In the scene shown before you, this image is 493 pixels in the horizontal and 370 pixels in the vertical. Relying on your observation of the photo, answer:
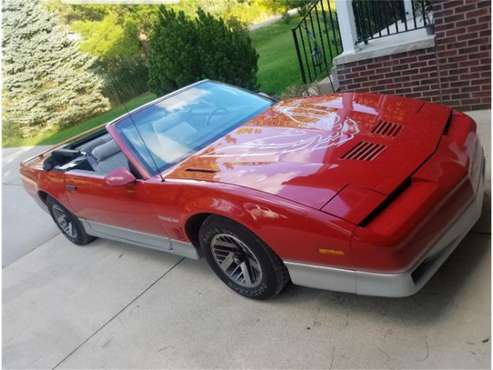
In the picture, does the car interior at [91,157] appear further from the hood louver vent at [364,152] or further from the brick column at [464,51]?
the brick column at [464,51]

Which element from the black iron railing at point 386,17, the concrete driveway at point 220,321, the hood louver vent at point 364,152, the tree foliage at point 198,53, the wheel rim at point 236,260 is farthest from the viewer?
the tree foliage at point 198,53

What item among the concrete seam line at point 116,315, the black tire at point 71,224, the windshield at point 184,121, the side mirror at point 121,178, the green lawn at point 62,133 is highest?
the windshield at point 184,121

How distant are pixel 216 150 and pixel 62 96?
1524 cm

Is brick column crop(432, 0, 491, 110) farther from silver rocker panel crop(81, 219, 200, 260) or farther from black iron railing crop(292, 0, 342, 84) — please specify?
silver rocker panel crop(81, 219, 200, 260)

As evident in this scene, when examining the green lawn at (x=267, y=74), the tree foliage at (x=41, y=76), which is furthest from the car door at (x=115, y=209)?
the tree foliage at (x=41, y=76)

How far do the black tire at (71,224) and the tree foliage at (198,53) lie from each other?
3067mm

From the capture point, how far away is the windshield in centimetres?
346

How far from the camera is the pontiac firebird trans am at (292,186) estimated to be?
91.5 inches

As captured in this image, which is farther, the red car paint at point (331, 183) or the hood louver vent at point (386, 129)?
the hood louver vent at point (386, 129)

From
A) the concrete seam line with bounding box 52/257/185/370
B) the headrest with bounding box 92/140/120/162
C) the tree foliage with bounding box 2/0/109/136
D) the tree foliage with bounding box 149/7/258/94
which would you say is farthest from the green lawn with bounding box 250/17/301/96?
the tree foliage with bounding box 2/0/109/136

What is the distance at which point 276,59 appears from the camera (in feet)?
41.6

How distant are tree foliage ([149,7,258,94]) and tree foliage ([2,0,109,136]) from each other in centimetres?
1069

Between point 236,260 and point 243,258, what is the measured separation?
7cm

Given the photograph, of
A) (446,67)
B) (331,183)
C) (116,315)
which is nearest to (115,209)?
(116,315)
